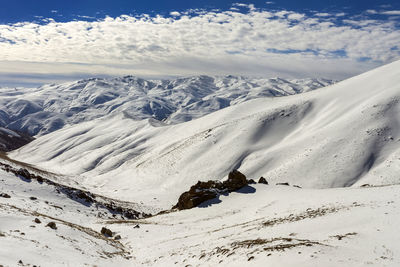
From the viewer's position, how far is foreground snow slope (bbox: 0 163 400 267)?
12.4m

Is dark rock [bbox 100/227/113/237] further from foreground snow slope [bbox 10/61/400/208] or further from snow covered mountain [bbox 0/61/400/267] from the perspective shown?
foreground snow slope [bbox 10/61/400/208]

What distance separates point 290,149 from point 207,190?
3117 centimetres

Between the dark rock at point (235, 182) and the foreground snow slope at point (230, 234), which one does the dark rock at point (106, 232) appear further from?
the dark rock at point (235, 182)

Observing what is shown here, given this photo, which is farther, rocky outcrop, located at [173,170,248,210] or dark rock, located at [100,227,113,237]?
rocky outcrop, located at [173,170,248,210]

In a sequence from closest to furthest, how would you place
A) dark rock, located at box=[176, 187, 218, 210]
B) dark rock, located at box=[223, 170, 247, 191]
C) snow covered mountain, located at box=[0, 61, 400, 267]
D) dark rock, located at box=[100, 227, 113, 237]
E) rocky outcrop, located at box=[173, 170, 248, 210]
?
snow covered mountain, located at box=[0, 61, 400, 267], dark rock, located at box=[100, 227, 113, 237], dark rock, located at box=[176, 187, 218, 210], rocky outcrop, located at box=[173, 170, 248, 210], dark rock, located at box=[223, 170, 247, 191]

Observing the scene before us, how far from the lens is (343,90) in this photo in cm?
8300

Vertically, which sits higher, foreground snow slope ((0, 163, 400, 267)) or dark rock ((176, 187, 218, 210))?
foreground snow slope ((0, 163, 400, 267))

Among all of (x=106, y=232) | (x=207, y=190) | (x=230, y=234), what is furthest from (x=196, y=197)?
(x=230, y=234)

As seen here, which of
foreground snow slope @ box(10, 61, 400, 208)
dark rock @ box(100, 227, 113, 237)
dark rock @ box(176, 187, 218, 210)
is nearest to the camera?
dark rock @ box(100, 227, 113, 237)

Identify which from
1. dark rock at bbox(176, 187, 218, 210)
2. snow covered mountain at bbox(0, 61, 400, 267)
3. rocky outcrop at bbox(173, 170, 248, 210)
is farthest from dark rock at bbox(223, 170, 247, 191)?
dark rock at bbox(176, 187, 218, 210)

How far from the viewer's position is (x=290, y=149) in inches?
2450

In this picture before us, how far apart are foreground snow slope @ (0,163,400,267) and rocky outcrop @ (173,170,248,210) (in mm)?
2303

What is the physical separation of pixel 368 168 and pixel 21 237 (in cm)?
5056

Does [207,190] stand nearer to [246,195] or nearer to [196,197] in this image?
[196,197]
